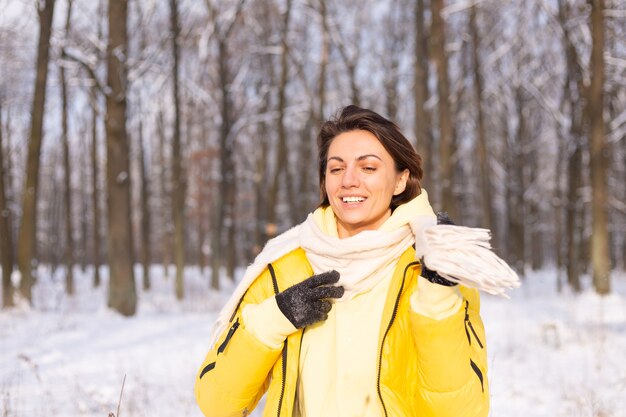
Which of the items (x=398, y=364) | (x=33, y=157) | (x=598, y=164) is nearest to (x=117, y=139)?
(x=33, y=157)

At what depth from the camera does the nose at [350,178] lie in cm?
198

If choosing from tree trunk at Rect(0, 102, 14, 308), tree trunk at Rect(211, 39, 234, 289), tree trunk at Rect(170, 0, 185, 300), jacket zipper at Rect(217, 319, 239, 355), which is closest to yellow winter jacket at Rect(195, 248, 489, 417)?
jacket zipper at Rect(217, 319, 239, 355)

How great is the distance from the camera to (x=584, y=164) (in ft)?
68.1

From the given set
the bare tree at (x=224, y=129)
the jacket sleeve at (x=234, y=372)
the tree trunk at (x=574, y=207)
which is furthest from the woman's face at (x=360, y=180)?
the bare tree at (x=224, y=129)

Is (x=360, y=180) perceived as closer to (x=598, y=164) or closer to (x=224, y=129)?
(x=598, y=164)

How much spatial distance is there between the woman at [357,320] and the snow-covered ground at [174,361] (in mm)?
1868

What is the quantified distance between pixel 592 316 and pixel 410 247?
31.2 ft

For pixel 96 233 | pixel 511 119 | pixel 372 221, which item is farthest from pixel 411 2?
pixel 372 221

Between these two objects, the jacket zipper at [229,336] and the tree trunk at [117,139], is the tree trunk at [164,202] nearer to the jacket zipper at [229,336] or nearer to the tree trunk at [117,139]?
the tree trunk at [117,139]

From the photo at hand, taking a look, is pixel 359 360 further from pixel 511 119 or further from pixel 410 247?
pixel 511 119

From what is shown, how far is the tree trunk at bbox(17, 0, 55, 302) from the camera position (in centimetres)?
1162

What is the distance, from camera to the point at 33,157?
11.9 meters

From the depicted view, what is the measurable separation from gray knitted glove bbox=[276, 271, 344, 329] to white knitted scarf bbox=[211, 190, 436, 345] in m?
0.07

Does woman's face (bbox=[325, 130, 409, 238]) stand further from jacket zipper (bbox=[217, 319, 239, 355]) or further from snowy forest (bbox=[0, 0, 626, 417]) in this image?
snowy forest (bbox=[0, 0, 626, 417])
